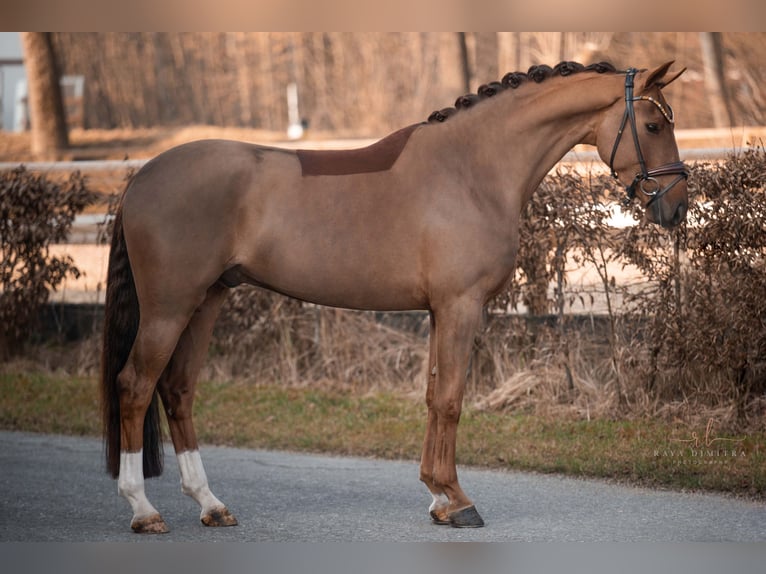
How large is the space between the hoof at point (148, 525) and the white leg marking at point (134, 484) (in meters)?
0.02

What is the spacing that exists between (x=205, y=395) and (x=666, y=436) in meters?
3.82

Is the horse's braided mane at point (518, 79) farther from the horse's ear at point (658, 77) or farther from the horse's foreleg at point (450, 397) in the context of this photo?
the horse's foreleg at point (450, 397)

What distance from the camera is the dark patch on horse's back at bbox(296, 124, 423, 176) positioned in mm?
5102

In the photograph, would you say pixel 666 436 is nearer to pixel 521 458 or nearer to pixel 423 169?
pixel 521 458

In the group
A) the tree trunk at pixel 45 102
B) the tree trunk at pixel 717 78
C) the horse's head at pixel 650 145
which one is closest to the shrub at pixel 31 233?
the horse's head at pixel 650 145

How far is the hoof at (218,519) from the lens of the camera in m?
5.14

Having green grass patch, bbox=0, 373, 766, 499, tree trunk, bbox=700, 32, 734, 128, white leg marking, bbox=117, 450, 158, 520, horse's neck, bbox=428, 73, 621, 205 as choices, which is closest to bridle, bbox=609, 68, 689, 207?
horse's neck, bbox=428, 73, 621, 205

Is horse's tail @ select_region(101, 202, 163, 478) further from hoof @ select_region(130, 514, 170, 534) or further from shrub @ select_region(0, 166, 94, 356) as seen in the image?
shrub @ select_region(0, 166, 94, 356)

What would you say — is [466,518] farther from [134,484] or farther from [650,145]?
[650,145]

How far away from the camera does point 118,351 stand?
5.18 metres

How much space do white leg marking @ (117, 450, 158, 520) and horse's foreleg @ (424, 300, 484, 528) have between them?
1512 mm

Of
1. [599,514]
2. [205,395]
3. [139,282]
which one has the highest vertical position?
[139,282]
